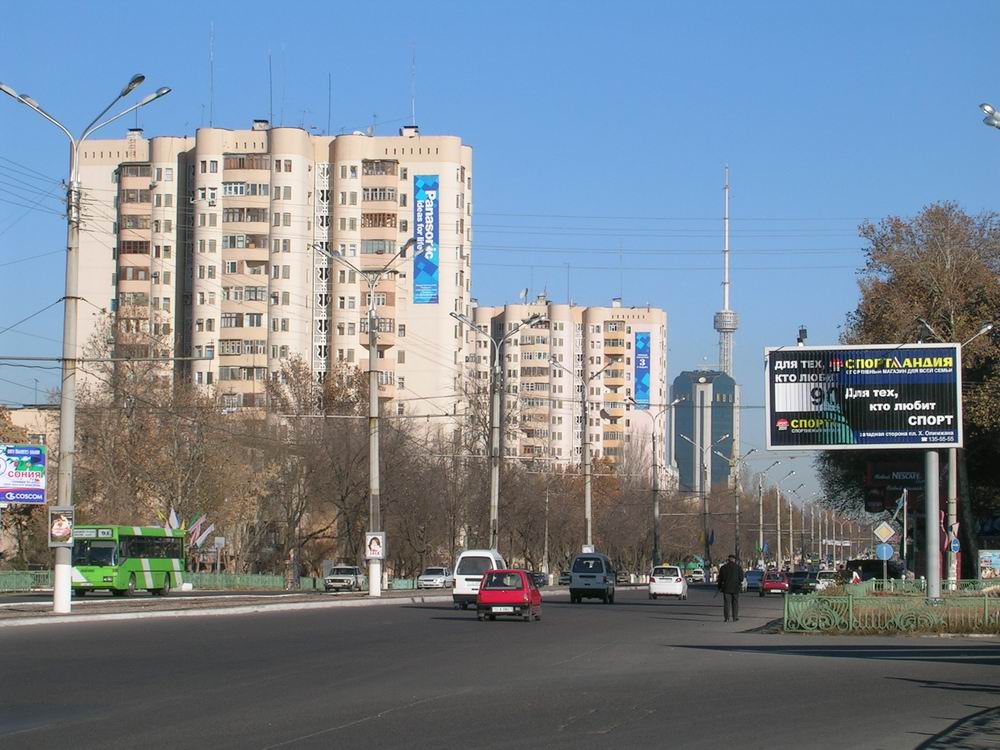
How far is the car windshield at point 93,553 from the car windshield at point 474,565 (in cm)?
1650

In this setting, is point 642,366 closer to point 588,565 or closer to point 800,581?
point 800,581

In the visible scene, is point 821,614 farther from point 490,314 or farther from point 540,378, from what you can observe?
point 490,314

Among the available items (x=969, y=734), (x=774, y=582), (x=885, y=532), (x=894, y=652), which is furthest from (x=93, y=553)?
(x=969, y=734)

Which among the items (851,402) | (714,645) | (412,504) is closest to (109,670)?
(714,645)

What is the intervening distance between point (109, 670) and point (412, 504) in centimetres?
6172

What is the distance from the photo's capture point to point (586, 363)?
190 meters

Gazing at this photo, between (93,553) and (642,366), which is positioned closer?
(93,553)

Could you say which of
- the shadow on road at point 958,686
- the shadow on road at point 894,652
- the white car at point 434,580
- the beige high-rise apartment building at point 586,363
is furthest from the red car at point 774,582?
the beige high-rise apartment building at point 586,363

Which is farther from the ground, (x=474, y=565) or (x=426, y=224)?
→ (x=426, y=224)

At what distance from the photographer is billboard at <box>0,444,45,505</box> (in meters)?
46.8

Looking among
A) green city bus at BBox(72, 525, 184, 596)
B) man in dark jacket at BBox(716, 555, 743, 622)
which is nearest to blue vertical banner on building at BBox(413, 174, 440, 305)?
green city bus at BBox(72, 525, 184, 596)

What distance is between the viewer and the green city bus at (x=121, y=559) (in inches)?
2103

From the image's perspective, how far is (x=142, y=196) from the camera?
383 ft

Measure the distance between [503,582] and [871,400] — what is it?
10695mm
